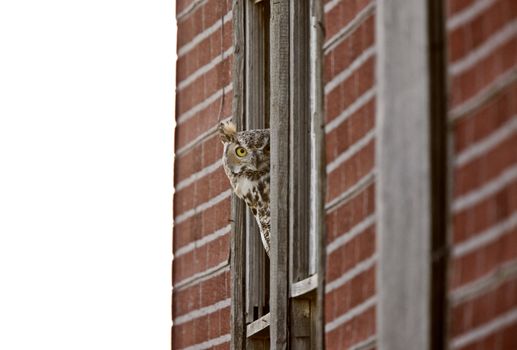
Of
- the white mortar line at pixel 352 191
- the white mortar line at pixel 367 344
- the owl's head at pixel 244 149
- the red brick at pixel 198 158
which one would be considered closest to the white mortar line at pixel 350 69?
the white mortar line at pixel 352 191

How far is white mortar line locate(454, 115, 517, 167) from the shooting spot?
367cm

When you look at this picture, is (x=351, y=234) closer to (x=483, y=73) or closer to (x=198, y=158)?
(x=483, y=73)

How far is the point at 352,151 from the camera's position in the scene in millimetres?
5039

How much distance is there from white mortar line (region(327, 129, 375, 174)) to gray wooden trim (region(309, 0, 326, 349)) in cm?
12

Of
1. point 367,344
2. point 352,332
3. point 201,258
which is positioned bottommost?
point 367,344

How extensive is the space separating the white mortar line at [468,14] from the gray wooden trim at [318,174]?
4.55ft

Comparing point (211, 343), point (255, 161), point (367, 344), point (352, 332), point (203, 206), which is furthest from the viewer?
point (203, 206)

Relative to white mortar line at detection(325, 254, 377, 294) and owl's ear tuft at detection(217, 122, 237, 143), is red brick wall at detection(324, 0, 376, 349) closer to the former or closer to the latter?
white mortar line at detection(325, 254, 377, 294)

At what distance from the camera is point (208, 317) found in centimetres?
704

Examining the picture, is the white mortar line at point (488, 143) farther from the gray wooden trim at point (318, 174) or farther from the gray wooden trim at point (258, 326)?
the gray wooden trim at point (258, 326)

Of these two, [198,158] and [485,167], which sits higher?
[198,158]

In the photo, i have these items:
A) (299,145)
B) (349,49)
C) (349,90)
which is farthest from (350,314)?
(299,145)

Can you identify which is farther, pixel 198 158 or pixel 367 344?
pixel 198 158

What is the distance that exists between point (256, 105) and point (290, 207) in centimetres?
88
